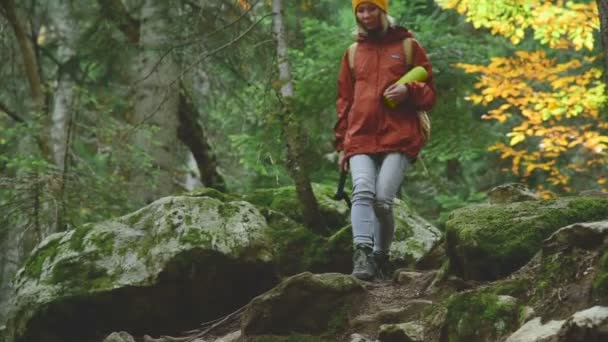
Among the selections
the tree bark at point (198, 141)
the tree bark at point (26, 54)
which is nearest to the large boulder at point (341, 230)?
the tree bark at point (198, 141)

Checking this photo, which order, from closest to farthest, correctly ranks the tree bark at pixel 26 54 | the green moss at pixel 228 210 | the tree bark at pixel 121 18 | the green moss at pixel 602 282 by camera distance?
the green moss at pixel 602 282 < the green moss at pixel 228 210 < the tree bark at pixel 26 54 < the tree bark at pixel 121 18

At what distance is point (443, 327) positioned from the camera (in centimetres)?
357

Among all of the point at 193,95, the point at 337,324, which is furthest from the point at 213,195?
the point at 193,95

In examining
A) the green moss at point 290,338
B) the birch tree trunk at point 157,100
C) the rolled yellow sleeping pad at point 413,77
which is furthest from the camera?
the birch tree trunk at point 157,100

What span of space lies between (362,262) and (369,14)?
192 centimetres

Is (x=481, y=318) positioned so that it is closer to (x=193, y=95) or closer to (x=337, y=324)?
(x=337, y=324)

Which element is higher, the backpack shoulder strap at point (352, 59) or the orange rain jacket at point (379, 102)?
the backpack shoulder strap at point (352, 59)

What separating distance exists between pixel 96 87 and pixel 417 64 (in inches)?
305

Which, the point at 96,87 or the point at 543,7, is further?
the point at 96,87

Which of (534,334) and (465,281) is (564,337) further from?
(465,281)

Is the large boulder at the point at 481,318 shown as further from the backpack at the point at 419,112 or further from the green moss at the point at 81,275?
the green moss at the point at 81,275

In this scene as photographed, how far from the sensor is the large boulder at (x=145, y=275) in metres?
5.00

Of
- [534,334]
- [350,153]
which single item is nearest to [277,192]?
[350,153]

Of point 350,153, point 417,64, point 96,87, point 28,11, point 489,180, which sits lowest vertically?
point 489,180
